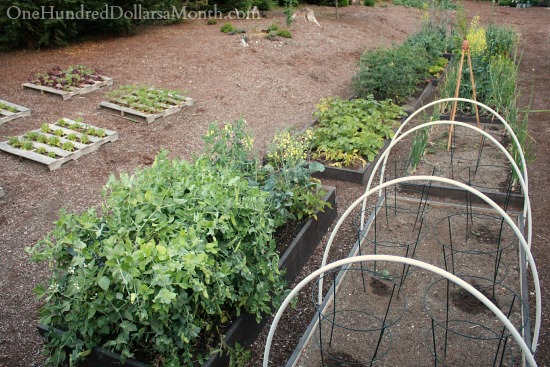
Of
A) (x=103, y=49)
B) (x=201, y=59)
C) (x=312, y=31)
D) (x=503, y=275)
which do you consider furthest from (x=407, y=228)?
(x=312, y=31)

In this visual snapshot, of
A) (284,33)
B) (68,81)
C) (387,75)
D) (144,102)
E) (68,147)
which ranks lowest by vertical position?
(68,147)

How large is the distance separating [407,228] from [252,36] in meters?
7.56

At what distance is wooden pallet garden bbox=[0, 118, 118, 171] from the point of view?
534 cm

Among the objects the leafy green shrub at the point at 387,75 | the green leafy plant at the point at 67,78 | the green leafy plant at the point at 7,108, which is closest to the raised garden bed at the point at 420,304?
the leafy green shrub at the point at 387,75

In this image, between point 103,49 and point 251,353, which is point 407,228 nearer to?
point 251,353

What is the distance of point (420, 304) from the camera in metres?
3.37

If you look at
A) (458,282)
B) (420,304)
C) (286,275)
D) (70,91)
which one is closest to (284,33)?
(70,91)

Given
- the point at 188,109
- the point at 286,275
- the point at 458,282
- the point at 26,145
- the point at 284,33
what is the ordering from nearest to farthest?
the point at 458,282, the point at 286,275, the point at 26,145, the point at 188,109, the point at 284,33

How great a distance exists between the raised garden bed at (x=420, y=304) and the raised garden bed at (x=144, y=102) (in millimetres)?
3624

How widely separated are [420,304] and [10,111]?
565 centimetres

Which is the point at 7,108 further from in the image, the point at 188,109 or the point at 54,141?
the point at 188,109

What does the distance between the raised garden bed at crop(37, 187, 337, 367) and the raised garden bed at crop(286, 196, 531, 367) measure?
28 centimetres

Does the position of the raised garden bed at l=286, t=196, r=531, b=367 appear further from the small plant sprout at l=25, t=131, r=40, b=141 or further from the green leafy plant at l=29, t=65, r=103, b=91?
the green leafy plant at l=29, t=65, r=103, b=91

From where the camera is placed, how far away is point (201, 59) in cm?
922
